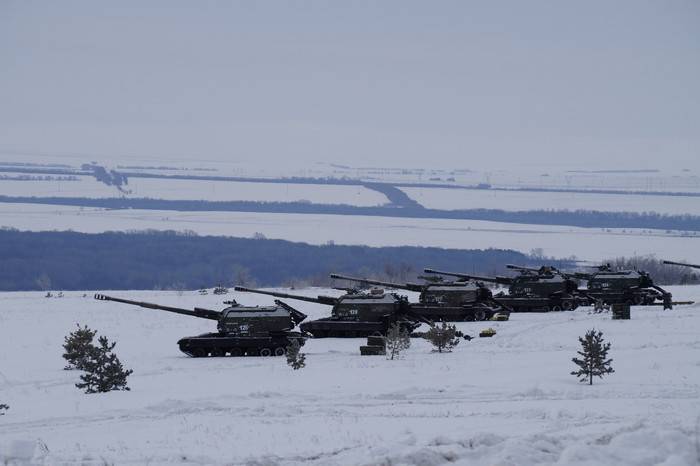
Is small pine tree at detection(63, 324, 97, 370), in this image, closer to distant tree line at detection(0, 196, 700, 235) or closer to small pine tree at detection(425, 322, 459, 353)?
small pine tree at detection(425, 322, 459, 353)

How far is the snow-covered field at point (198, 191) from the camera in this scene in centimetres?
15275

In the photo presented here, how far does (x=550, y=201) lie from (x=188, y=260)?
69.8 metres

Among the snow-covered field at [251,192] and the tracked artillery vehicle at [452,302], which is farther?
the snow-covered field at [251,192]

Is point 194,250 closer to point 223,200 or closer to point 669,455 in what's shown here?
point 223,200

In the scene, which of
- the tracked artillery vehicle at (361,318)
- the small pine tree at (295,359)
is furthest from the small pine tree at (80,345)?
the tracked artillery vehicle at (361,318)

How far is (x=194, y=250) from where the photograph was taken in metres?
109

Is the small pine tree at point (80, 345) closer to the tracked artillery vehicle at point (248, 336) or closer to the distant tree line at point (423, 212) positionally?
the tracked artillery vehicle at point (248, 336)

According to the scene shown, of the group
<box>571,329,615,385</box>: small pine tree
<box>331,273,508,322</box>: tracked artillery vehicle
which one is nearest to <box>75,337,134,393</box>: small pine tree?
<box>571,329,615,385</box>: small pine tree

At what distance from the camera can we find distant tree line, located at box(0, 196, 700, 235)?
139625mm

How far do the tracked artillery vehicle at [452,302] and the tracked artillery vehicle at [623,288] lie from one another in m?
6.77

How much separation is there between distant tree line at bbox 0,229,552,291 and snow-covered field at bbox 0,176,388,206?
3801 cm

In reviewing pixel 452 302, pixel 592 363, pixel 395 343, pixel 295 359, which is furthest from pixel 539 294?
pixel 592 363

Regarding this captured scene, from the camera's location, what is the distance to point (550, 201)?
16050 centimetres

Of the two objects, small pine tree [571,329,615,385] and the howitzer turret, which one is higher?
small pine tree [571,329,615,385]
